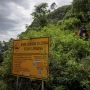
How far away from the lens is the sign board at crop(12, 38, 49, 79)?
1048 cm

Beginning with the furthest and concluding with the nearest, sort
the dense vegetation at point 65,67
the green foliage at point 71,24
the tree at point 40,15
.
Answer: the tree at point 40,15 < the green foliage at point 71,24 < the dense vegetation at point 65,67

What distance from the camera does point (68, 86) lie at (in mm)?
10641

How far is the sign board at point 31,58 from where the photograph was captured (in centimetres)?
1048

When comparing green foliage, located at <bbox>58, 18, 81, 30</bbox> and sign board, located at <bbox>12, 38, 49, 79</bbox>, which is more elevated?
green foliage, located at <bbox>58, 18, 81, 30</bbox>

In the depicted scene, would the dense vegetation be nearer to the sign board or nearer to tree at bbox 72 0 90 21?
the sign board

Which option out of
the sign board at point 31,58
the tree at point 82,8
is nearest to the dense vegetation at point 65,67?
the sign board at point 31,58

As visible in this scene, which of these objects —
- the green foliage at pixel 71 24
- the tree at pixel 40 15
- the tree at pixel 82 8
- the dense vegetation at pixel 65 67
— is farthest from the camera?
the tree at pixel 40 15

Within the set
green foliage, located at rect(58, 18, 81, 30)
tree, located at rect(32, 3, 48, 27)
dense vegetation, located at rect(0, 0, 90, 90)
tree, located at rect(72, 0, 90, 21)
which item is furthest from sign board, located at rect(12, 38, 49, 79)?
tree, located at rect(32, 3, 48, 27)

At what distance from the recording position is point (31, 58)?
11.3 meters

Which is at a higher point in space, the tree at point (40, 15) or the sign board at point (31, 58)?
the tree at point (40, 15)

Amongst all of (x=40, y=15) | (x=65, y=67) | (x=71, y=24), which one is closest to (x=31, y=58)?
(x=65, y=67)

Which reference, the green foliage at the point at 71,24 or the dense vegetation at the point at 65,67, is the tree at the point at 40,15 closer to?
the green foliage at the point at 71,24

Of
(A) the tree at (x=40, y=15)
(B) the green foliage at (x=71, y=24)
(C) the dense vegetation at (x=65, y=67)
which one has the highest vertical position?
(A) the tree at (x=40, y=15)

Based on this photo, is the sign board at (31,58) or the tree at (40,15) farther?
the tree at (40,15)
